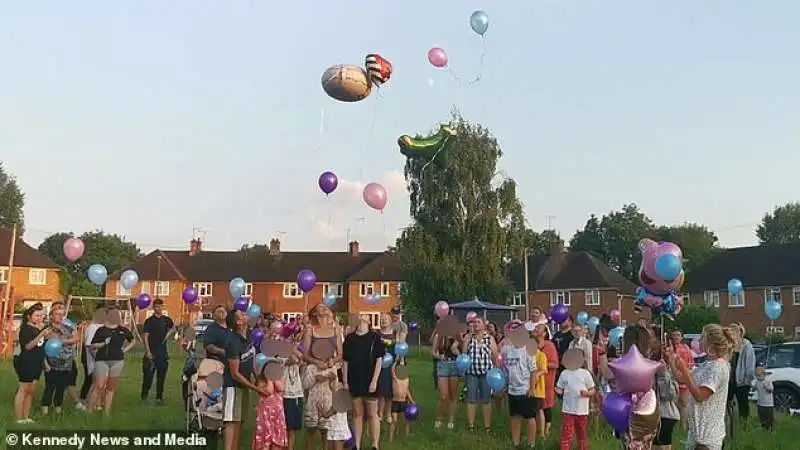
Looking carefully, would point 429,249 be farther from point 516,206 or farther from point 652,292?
point 652,292

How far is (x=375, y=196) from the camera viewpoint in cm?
1241

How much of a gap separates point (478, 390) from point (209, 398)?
12.3 ft

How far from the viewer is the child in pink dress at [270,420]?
24.1ft

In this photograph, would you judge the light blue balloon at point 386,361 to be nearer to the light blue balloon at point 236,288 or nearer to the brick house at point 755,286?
the light blue balloon at point 236,288

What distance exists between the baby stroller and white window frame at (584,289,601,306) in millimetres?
44373

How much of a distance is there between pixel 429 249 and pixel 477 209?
3025 mm

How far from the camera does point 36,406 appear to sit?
34.9 feet

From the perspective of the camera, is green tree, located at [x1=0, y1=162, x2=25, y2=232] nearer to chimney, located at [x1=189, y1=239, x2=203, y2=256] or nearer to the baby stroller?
chimney, located at [x1=189, y1=239, x2=203, y2=256]

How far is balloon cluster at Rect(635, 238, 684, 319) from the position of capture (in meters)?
7.04

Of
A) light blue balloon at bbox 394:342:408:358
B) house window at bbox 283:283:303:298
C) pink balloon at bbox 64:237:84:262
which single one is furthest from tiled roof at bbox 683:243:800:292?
pink balloon at bbox 64:237:84:262

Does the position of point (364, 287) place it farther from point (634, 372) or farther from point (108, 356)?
point (634, 372)

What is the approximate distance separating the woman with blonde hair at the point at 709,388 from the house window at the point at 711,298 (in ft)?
141

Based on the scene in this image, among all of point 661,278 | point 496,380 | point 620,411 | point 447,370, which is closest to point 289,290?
point 447,370

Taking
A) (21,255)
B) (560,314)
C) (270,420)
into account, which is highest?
(21,255)
